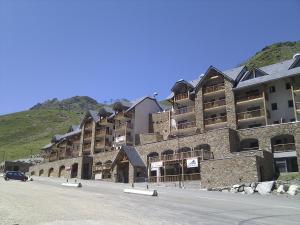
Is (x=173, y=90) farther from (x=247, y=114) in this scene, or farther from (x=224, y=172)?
(x=224, y=172)

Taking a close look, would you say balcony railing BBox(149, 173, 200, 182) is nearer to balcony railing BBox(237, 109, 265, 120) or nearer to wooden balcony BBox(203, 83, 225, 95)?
balcony railing BBox(237, 109, 265, 120)

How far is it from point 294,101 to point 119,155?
28.2 meters

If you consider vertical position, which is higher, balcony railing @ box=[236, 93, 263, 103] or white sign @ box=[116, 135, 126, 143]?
balcony railing @ box=[236, 93, 263, 103]


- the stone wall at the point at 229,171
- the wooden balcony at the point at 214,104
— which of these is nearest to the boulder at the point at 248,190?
the stone wall at the point at 229,171

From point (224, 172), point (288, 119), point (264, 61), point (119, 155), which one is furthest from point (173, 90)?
point (264, 61)

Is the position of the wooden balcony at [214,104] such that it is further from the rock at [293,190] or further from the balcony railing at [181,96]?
the rock at [293,190]

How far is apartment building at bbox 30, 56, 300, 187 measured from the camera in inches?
1652

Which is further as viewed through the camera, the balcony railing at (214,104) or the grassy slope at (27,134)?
the grassy slope at (27,134)

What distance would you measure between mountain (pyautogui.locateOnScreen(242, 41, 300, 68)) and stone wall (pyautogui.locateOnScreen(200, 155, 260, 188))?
320 ft

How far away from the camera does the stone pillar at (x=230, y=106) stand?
52.0 meters

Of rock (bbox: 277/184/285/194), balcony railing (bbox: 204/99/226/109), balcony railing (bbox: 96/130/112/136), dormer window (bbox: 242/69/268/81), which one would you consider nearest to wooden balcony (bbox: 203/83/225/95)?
balcony railing (bbox: 204/99/226/109)

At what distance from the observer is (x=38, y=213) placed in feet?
60.3

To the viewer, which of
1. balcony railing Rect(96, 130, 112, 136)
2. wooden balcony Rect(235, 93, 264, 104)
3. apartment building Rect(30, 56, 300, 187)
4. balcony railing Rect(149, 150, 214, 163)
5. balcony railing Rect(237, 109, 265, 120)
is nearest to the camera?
apartment building Rect(30, 56, 300, 187)

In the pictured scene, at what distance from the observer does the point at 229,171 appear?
131 ft
